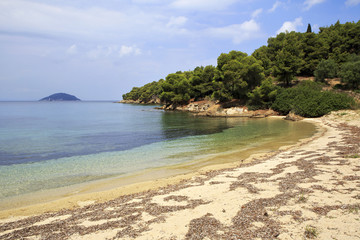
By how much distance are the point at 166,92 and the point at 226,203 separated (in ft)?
269

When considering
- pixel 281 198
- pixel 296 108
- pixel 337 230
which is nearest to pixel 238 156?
pixel 281 198

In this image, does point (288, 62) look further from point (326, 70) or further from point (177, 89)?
point (177, 89)

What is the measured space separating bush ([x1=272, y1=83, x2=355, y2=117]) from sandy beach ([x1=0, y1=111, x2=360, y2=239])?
39.0m

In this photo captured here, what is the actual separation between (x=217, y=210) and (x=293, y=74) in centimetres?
6613

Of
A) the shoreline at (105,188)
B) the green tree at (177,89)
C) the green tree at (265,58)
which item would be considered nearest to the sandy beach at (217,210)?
the shoreline at (105,188)

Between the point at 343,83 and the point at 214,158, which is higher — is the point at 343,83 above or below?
above

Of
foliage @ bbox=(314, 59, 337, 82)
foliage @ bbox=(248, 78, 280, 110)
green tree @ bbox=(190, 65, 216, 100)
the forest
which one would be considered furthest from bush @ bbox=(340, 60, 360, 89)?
green tree @ bbox=(190, 65, 216, 100)

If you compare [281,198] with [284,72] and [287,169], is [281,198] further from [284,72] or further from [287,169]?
[284,72]

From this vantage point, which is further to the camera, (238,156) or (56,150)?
(56,150)

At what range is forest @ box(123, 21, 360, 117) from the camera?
47988mm

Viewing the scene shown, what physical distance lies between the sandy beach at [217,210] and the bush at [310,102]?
1536 inches

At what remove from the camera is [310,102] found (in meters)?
46.6

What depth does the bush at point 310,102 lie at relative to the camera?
145 ft

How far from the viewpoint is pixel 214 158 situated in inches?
695
